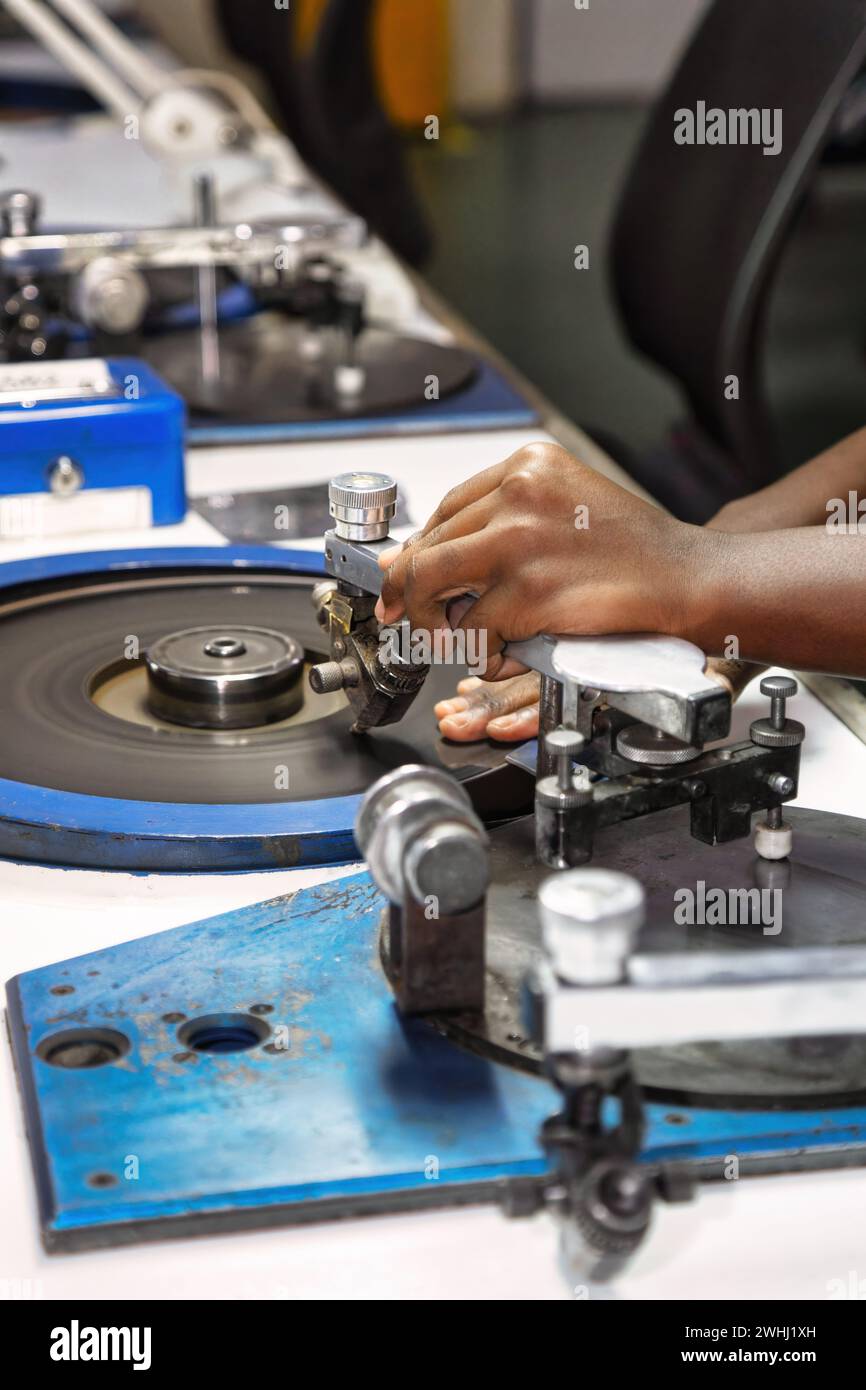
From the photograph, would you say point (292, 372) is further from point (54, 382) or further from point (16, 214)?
point (54, 382)

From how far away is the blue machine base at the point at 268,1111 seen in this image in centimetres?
83

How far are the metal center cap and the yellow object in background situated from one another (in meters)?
7.02

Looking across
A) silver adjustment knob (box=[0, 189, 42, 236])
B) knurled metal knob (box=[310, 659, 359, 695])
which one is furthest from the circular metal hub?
silver adjustment knob (box=[0, 189, 42, 236])

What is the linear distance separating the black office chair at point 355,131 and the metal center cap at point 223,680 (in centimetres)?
265

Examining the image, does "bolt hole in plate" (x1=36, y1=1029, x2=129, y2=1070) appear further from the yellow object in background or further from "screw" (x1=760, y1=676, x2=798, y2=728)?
the yellow object in background

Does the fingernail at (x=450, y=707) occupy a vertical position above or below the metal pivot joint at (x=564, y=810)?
below

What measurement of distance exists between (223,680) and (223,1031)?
0.40 metres

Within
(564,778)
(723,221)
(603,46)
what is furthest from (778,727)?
(603,46)

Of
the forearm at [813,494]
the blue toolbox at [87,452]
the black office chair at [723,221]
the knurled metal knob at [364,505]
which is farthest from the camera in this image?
the black office chair at [723,221]

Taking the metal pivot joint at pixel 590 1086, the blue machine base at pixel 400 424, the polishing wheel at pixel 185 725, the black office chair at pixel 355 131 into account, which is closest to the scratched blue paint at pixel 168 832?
the polishing wheel at pixel 185 725

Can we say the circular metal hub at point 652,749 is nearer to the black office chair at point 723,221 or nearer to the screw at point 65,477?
the screw at point 65,477

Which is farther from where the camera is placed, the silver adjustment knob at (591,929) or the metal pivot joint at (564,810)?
the metal pivot joint at (564,810)

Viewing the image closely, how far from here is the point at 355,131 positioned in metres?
4.04

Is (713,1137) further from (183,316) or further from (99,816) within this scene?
(183,316)
